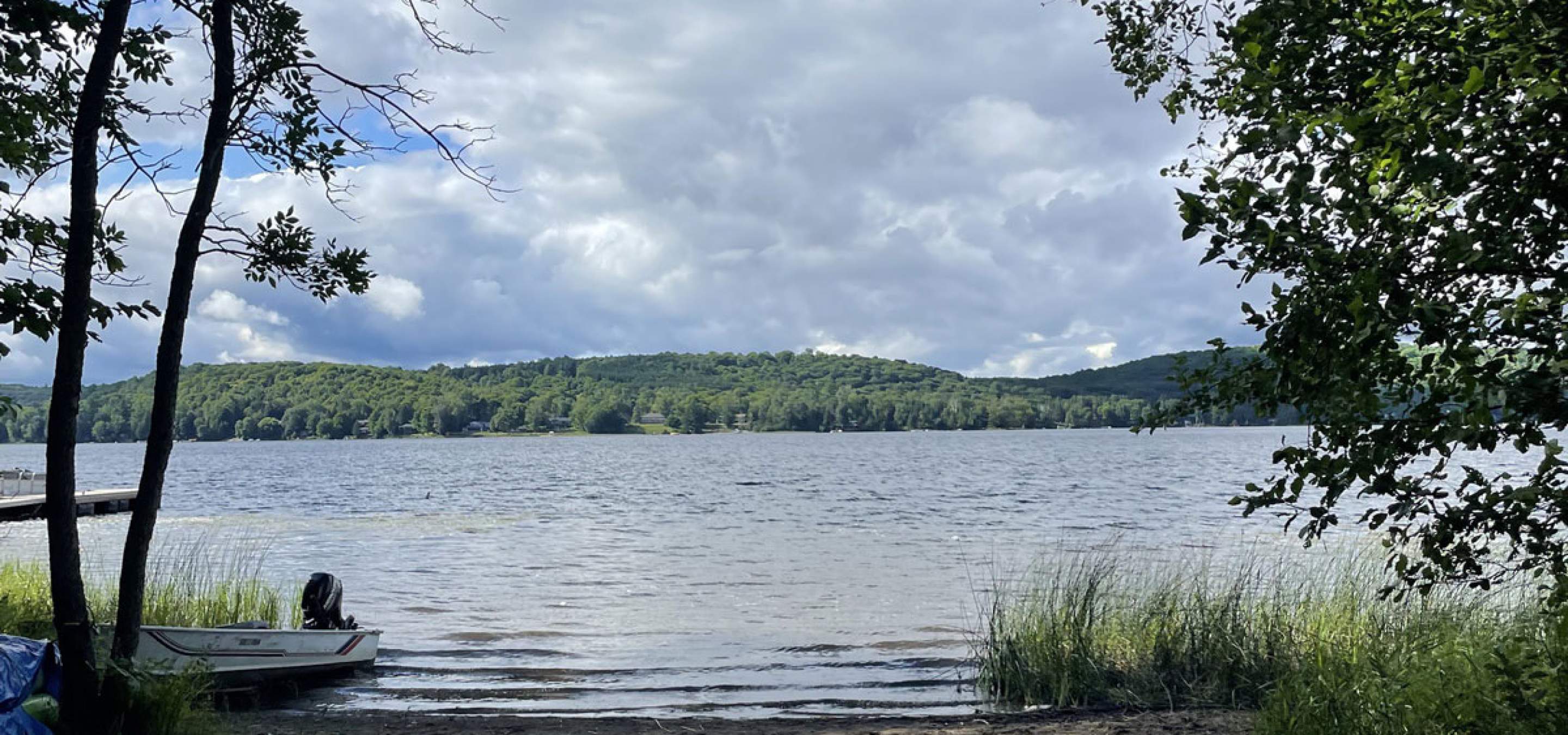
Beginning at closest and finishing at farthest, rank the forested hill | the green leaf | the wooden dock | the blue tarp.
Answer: the green leaf, the blue tarp, the wooden dock, the forested hill

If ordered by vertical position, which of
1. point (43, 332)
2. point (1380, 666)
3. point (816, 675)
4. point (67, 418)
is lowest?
point (816, 675)

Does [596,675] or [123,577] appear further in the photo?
[596,675]

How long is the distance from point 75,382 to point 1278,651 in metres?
10.1

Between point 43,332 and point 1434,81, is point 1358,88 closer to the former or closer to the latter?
point 1434,81

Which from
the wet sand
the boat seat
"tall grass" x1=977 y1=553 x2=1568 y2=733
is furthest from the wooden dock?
"tall grass" x1=977 y1=553 x2=1568 y2=733

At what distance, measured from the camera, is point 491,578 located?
23344 mm

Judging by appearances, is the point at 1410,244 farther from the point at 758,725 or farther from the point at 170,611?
the point at 170,611

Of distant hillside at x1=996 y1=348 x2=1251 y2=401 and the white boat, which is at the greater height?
distant hillside at x1=996 y1=348 x2=1251 y2=401

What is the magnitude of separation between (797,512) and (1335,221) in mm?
37020

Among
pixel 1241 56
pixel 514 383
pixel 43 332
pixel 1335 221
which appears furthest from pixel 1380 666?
pixel 514 383

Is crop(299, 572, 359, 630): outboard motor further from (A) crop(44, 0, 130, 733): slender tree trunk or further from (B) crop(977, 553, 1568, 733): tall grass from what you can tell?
(B) crop(977, 553, 1568, 733): tall grass

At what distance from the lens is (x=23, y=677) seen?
6.71 meters

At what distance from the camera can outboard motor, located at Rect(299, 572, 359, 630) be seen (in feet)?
43.0

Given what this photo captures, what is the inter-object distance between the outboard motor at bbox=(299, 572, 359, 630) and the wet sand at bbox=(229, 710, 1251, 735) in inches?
86.9
